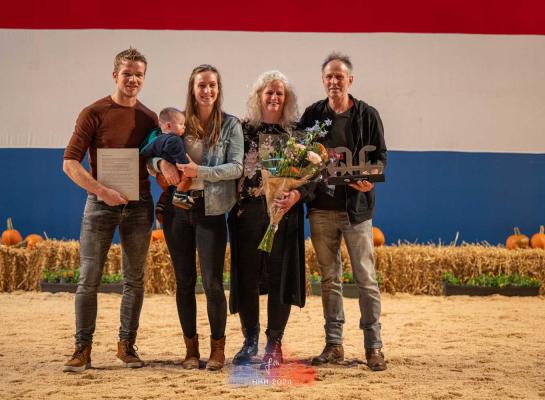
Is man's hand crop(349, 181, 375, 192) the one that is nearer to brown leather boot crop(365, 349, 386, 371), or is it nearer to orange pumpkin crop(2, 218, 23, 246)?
brown leather boot crop(365, 349, 386, 371)

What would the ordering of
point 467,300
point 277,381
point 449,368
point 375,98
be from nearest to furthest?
point 277,381
point 449,368
point 467,300
point 375,98

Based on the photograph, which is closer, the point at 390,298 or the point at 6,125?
the point at 390,298

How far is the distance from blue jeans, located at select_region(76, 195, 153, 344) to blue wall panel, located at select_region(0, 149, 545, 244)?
276cm

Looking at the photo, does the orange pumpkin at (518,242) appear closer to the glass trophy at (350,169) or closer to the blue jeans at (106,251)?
the glass trophy at (350,169)

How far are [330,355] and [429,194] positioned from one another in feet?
10.2

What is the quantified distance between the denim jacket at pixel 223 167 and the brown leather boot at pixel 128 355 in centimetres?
79

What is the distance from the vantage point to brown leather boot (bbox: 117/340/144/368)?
3422 millimetres

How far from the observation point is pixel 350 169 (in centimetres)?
328

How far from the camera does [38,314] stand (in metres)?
4.88

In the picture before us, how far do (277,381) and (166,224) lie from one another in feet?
2.89

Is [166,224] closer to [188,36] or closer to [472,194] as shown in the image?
[188,36]

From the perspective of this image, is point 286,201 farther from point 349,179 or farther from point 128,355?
point 128,355

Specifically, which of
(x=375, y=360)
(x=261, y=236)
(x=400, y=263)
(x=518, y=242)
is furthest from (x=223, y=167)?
(x=518, y=242)

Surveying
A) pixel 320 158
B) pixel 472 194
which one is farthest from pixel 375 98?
pixel 320 158
